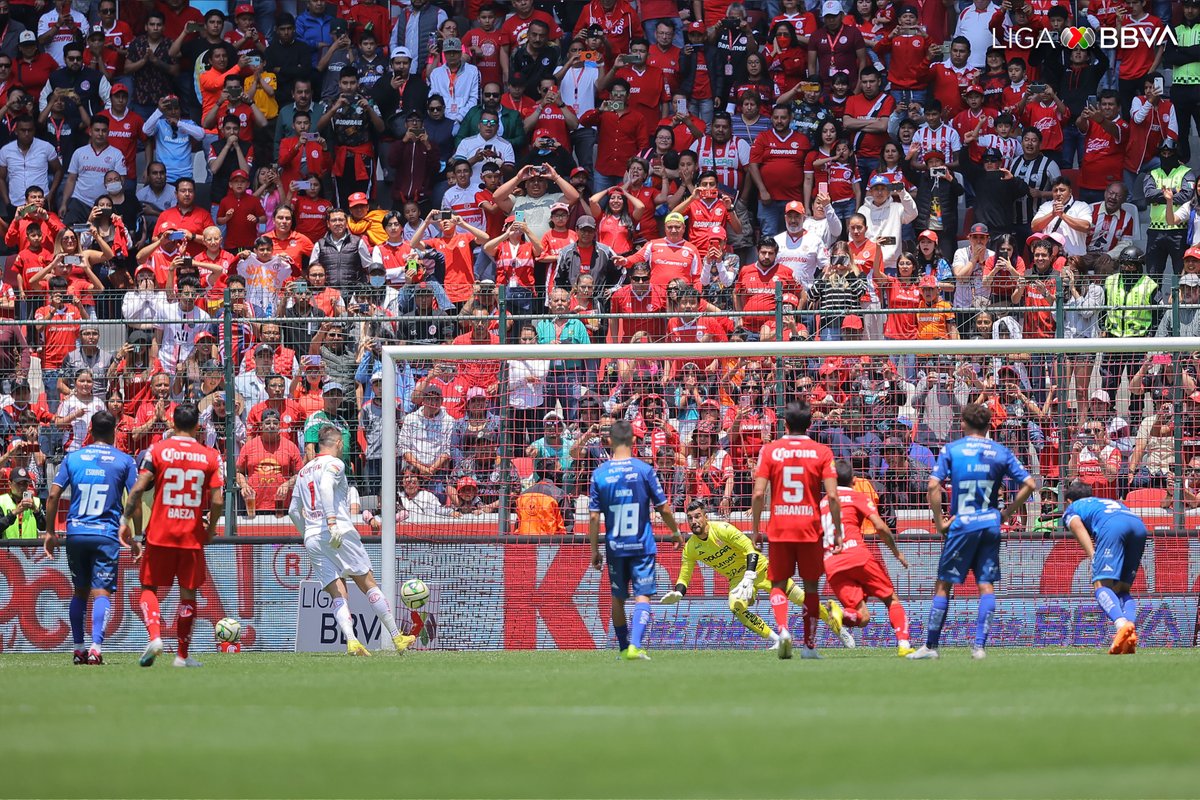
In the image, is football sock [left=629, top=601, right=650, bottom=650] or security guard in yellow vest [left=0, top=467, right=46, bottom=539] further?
security guard in yellow vest [left=0, top=467, right=46, bottom=539]

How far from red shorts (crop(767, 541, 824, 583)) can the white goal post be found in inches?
120

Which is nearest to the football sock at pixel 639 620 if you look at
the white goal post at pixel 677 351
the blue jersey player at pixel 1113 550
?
the white goal post at pixel 677 351

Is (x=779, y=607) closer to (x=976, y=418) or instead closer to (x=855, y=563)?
(x=855, y=563)

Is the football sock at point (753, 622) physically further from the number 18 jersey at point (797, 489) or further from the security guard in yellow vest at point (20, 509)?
the security guard in yellow vest at point (20, 509)

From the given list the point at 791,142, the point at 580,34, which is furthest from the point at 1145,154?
the point at 580,34

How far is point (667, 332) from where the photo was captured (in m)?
17.8

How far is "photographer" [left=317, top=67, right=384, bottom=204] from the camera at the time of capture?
76.1 ft

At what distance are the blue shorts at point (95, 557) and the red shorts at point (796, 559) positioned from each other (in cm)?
583

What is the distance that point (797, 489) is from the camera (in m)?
13.7

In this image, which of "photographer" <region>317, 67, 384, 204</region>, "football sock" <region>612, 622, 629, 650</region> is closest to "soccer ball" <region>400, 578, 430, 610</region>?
"football sock" <region>612, 622, 629, 650</region>

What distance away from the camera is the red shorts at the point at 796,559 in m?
13.8

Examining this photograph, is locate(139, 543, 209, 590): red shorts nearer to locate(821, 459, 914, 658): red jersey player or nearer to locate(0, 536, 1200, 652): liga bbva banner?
locate(0, 536, 1200, 652): liga bbva banner

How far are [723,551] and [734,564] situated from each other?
0.61ft

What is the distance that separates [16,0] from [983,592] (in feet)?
62.8
